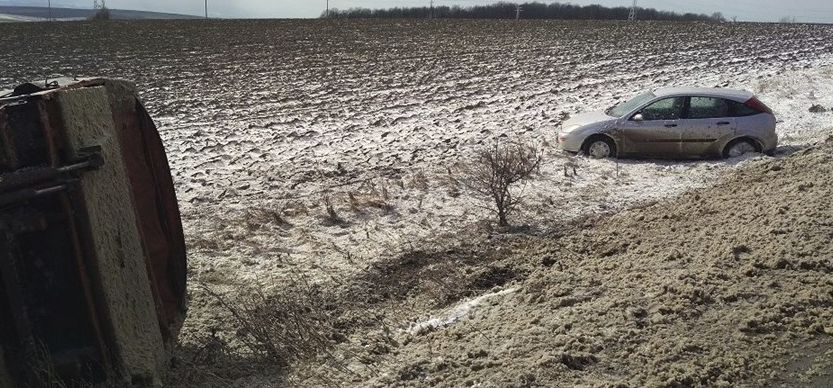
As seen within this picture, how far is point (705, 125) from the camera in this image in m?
12.2

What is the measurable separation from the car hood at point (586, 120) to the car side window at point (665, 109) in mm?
631

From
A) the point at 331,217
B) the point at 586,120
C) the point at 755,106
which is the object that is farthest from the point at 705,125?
the point at 331,217

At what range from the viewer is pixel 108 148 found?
4.38 m

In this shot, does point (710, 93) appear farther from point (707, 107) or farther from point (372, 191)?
point (372, 191)

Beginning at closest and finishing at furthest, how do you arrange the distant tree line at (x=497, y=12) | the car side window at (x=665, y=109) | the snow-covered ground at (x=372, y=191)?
the snow-covered ground at (x=372, y=191) < the car side window at (x=665, y=109) < the distant tree line at (x=497, y=12)

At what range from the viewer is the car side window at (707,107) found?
12.3 meters

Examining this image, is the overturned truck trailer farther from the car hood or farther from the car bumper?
the car bumper

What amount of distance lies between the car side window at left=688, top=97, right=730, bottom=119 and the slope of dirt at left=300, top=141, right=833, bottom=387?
5.10 m

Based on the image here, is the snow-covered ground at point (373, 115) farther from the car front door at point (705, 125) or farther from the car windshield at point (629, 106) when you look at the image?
the car windshield at point (629, 106)

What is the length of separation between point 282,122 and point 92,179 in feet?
40.6

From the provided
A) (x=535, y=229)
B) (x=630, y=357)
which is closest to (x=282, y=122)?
(x=535, y=229)

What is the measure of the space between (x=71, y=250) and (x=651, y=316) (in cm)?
396

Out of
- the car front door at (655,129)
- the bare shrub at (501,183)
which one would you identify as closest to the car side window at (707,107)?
the car front door at (655,129)

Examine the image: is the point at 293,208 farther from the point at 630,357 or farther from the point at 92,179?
the point at 630,357
